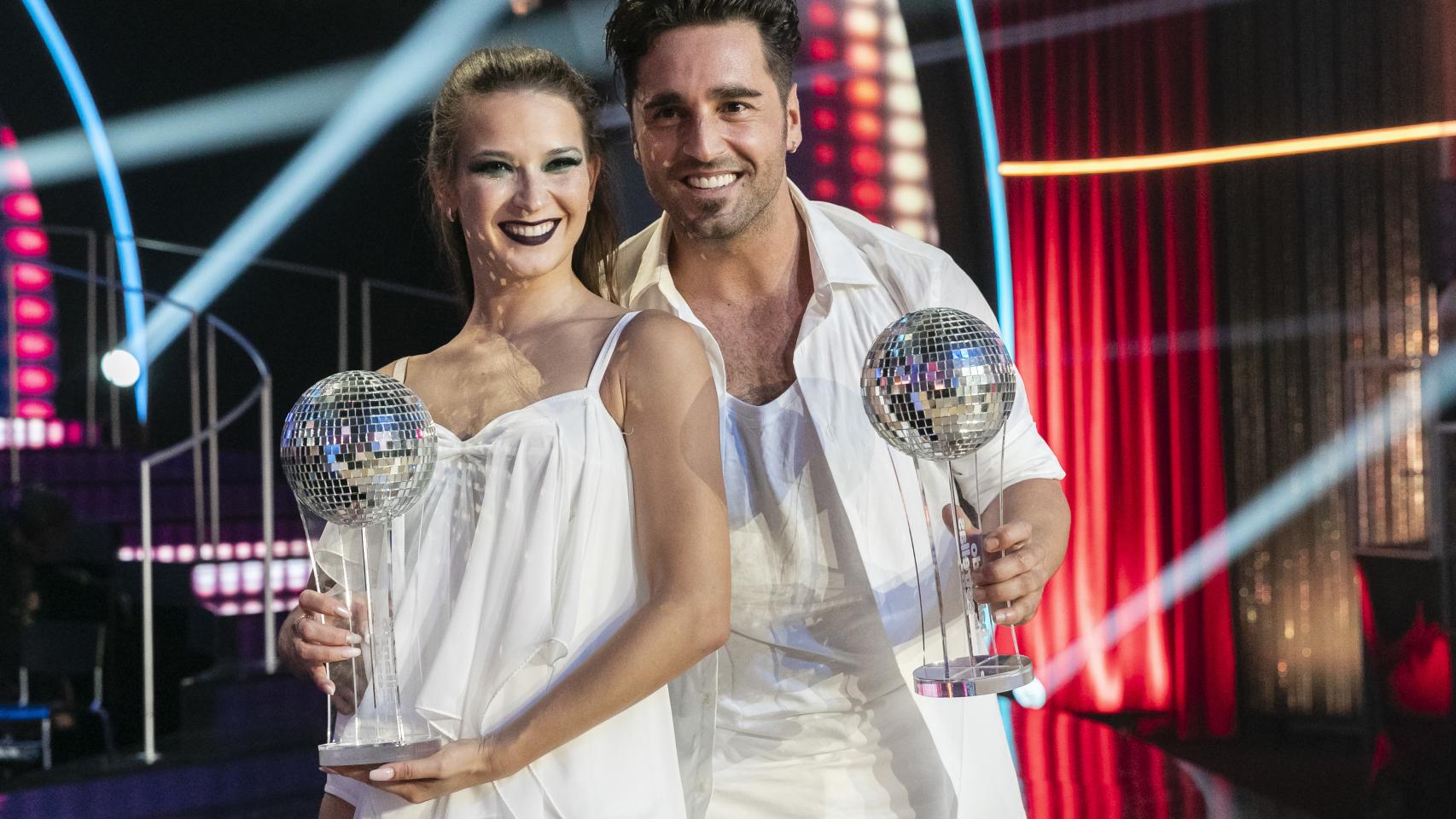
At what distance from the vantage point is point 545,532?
133 centimetres

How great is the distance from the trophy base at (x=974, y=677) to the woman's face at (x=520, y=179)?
0.57m

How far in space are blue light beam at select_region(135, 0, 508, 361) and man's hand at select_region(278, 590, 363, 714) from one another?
7143 mm

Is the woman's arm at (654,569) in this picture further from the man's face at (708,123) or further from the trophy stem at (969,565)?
the man's face at (708,123)

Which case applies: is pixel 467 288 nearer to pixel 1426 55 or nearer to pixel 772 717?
pixel 772 717

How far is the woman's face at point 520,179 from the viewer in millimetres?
1411

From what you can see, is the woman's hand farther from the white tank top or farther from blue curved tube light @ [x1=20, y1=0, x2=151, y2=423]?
blue curved tube light @ [x1=20, y1=0, x2=151, y2=423]

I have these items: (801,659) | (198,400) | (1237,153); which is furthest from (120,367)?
(1237,153)

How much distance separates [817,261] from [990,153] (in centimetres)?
408

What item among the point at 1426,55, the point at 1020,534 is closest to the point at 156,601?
the point at 1020,534

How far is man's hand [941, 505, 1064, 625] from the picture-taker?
4.41 feet

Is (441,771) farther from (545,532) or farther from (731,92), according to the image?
(731,92)

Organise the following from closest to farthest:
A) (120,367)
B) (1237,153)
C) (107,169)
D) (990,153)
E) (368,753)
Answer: (368,753) → (120,367) → (990,153) → (1237,153) → (107,169)

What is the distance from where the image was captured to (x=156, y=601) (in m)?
5.29

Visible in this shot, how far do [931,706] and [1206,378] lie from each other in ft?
16.3
